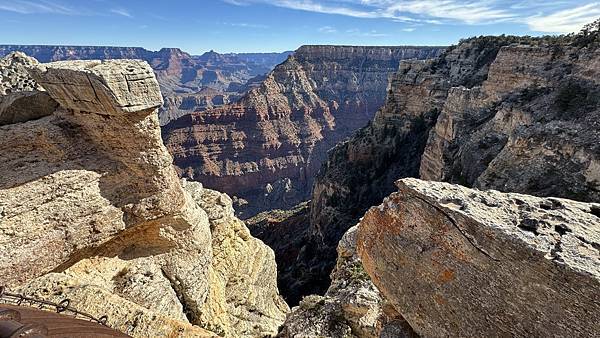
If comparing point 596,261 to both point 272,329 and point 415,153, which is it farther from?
point 415,153

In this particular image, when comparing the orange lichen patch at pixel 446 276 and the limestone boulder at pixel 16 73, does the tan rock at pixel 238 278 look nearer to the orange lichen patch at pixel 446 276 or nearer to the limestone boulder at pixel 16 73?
the limestone boulder at pixel 16 73

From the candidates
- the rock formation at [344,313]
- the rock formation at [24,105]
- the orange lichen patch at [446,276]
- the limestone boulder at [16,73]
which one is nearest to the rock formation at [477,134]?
the rock formation at [344,313]

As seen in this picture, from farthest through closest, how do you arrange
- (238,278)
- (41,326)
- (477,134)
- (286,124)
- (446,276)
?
(286,124) < (477,134) < (238,278) < (446,276) < (41,326)

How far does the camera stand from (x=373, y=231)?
721 centimetres

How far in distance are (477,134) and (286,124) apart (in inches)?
3751

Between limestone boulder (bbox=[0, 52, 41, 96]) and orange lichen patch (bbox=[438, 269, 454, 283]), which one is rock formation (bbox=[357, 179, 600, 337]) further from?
limestone boulder (bbox=[0, 52, 41, 96])

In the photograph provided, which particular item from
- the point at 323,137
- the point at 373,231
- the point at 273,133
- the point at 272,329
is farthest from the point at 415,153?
the point at 323,137

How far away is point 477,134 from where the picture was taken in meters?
24.2

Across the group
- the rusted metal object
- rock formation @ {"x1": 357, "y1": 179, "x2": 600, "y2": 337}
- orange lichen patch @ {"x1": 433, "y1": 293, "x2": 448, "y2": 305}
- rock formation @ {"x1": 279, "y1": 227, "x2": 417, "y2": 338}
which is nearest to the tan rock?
rock formation @ {"x1": 279, "y1": 227, "x2": 417, "y2": 338}

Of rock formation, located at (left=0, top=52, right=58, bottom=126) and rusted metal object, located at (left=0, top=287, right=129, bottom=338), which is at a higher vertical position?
rock formation, located at (left=0, top=52, right=58, bottom=126)

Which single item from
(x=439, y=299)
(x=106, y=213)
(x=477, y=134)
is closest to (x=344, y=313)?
(x=439, y=299)

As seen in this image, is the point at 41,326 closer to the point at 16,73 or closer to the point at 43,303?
the point at 43,303

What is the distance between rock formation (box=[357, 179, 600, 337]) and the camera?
4.78 metres

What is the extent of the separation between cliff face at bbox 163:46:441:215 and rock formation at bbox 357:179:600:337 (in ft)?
274
